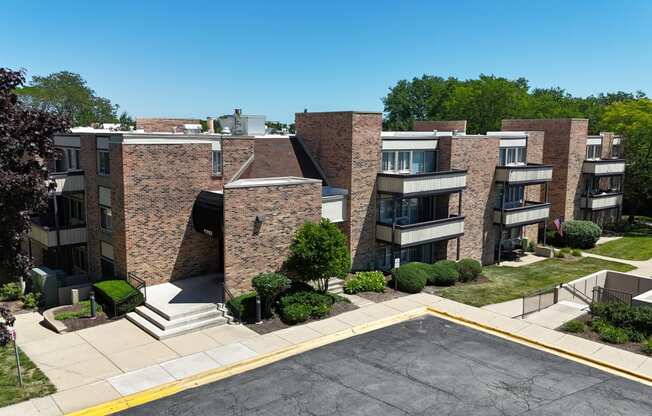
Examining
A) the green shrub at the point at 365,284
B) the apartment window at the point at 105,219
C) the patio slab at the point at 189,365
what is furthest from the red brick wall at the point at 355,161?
the patio slab at the point at 189,365

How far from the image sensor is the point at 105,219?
87.9 feet

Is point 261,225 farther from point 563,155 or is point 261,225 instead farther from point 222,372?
point 563,155

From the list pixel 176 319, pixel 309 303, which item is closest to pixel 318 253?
pixel 309 303

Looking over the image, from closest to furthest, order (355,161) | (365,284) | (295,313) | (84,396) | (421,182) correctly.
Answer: (84,396)
(295,313)
(365,284)
(355,161)
(421,182)

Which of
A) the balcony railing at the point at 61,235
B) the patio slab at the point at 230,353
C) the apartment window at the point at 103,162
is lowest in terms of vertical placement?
the patio slab at the point at 230,353

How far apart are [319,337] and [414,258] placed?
41.4ft

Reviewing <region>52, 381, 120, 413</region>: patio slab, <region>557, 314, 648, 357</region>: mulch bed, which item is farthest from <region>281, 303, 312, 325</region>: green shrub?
<region>557, 314, 648, 357</region>: mulch bed

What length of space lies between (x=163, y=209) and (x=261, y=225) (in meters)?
4.82

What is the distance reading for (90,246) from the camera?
28.2 meters

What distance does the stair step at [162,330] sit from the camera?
830 inches

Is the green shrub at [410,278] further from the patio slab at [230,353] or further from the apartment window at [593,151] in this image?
the apartment window at [593,151]

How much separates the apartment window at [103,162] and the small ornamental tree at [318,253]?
9744 mm

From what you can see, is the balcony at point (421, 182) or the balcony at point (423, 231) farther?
the balcony at point (423, 231)

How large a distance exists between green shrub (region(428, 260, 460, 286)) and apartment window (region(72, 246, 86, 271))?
61.0 ft
